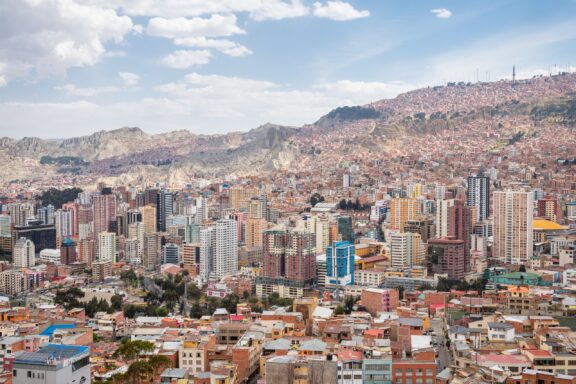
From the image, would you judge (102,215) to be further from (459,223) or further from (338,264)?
(459,223)

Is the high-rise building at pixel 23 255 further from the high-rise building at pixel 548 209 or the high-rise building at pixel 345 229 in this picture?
the high-rise building at pixel 548 209

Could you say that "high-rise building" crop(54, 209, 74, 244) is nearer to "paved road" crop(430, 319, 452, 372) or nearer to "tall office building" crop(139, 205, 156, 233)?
"tall office building" crop(139, 205, 156, 233)

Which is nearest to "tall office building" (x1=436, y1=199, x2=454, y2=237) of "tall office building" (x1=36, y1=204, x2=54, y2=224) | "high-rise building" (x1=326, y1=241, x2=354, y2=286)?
"high-rise building" (x1=326, y1=241, x2=354, y2=286)

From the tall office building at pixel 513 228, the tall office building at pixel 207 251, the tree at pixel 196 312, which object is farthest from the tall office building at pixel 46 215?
the tall office building at pixel 513 228

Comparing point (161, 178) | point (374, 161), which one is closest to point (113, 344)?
point (374, 161)

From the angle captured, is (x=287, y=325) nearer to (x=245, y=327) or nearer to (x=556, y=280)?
(x=245, y=327)

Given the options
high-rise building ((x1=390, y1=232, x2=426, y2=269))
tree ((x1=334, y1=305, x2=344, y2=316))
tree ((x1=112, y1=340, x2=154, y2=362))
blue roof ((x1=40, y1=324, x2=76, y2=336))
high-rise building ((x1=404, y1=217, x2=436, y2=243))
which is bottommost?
tree ((x1=334, y1=305, x2=344, y2=316))
